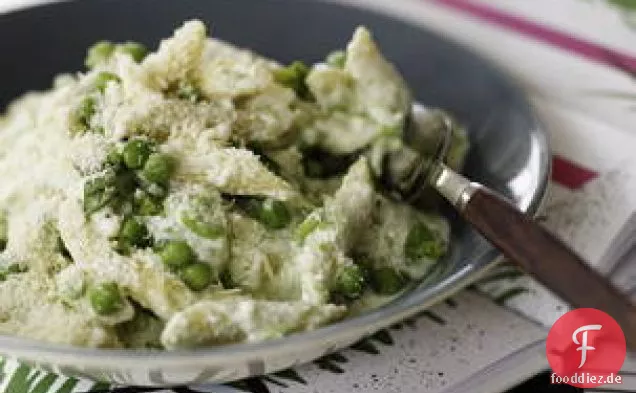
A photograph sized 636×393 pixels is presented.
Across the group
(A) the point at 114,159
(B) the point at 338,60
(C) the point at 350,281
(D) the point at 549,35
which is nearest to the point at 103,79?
(A) the point at 114,159

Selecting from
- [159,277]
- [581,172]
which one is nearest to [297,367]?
[159,277]

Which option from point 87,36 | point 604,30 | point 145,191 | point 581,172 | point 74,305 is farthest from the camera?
point 604,30

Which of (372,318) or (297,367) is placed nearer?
(372,318)

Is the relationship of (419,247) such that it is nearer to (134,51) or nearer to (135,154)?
(135,154)

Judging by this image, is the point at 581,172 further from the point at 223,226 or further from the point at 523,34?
the point at 223,226

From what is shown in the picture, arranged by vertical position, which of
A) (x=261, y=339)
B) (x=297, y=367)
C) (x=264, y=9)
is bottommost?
(x=297, y=367)

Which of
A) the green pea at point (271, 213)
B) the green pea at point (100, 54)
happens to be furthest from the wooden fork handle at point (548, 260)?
the green pea at point (100, 54)

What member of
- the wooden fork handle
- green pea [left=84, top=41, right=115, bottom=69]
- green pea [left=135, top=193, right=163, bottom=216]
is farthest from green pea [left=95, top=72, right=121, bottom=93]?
the wooden fork handle
